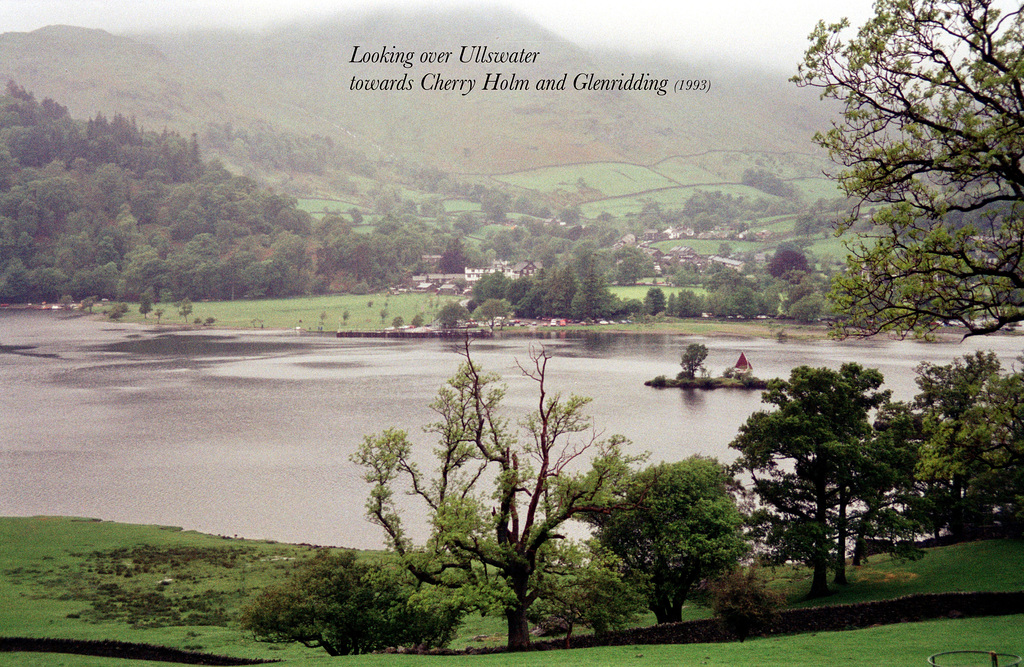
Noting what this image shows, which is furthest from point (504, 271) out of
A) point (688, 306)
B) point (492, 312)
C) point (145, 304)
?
point (145, 304)

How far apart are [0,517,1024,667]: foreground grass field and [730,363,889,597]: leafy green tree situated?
5.48 ft

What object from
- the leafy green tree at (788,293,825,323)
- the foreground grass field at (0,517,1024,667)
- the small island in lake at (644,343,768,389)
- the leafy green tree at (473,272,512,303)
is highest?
the leafy green tree at (473,272,512,303)

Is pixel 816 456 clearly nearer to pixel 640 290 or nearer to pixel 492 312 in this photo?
pixel 492 312

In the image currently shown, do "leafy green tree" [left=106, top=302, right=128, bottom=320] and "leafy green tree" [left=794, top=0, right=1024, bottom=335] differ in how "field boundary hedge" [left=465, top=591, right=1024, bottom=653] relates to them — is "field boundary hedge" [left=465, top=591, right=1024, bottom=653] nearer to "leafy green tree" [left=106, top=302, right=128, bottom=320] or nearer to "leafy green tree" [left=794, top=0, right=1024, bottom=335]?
"leafy green tree" [left=794, top=0, right=1024, bottom=335]

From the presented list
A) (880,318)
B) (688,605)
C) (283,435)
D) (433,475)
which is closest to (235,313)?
(283,435)

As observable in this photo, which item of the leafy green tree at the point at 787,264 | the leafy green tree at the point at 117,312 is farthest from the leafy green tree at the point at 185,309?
the leafy green tree at the point at 787,264

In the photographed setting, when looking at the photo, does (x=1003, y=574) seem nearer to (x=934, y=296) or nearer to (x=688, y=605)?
(x=688, y=605)

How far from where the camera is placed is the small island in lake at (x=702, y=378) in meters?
78.9

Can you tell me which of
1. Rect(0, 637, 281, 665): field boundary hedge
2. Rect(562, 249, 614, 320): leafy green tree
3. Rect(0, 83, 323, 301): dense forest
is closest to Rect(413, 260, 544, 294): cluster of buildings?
Rect(0, 83, 323, 301): dense forest

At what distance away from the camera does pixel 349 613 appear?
18.9 m

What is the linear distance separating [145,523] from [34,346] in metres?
86.9

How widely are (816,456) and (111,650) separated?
21.7 meters

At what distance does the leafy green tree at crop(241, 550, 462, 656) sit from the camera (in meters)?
18.9

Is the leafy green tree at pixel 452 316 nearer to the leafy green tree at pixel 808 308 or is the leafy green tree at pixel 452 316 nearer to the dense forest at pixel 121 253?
the dense forest at pixel 121 253
